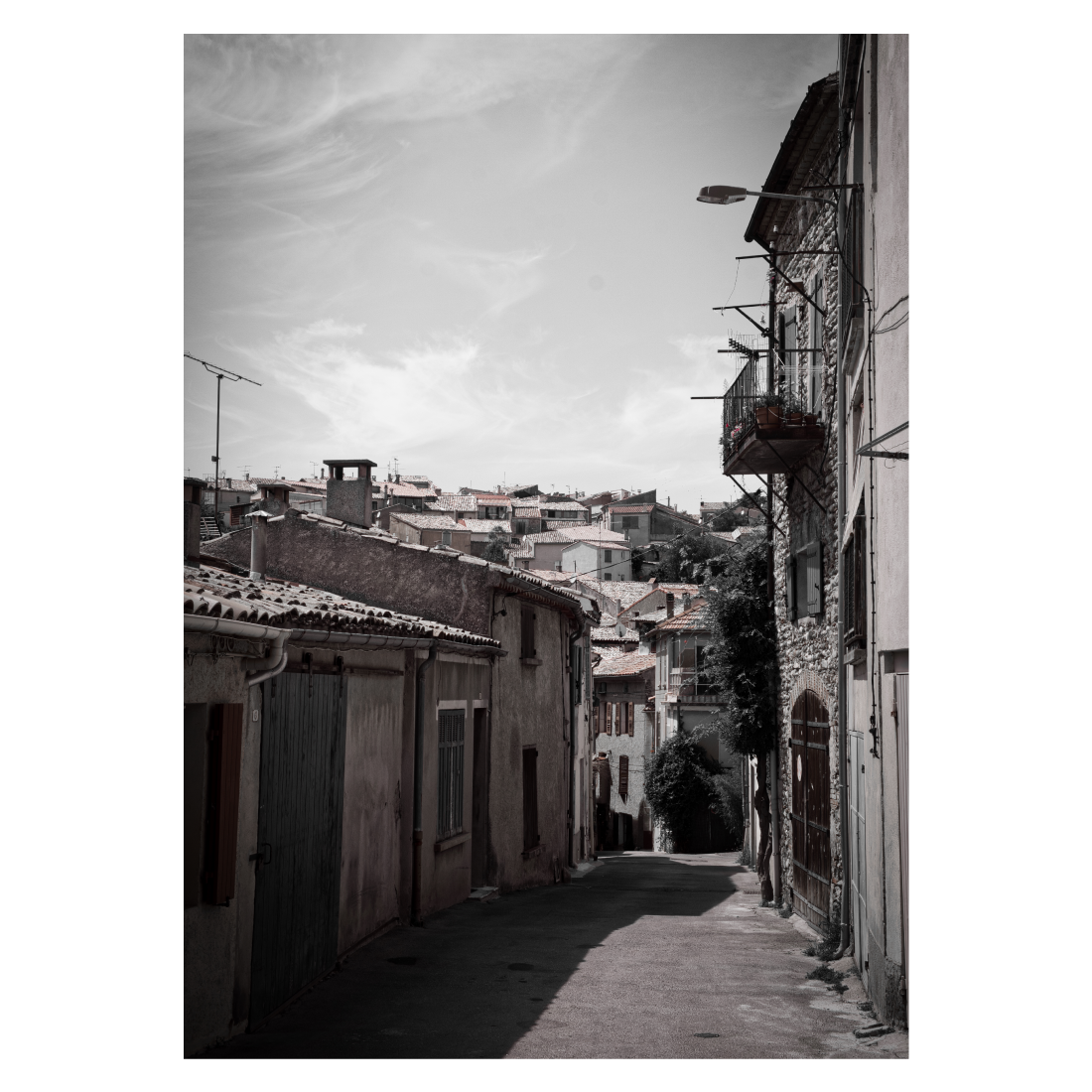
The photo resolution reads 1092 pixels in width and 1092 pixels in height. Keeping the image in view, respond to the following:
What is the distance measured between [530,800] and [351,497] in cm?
632

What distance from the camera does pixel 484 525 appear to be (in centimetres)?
8250

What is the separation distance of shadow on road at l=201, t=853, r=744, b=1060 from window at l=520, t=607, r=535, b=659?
4.04 meters

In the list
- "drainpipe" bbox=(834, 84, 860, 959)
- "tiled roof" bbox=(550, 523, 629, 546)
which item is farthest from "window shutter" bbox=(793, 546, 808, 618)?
"tiled roof" bbox=(550, 523, 629, 546)

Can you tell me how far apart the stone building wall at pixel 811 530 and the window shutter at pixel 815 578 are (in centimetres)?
11

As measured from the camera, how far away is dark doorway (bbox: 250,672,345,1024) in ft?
24.0

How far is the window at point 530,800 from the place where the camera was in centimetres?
1750

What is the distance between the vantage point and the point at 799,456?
45.4ft

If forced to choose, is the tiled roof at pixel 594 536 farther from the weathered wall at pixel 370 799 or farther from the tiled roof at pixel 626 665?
the weathered wall at pixel 370 799

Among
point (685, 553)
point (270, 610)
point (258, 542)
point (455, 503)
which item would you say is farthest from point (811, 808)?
point (455, 503)

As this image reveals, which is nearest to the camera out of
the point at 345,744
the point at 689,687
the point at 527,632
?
the point at 345,744

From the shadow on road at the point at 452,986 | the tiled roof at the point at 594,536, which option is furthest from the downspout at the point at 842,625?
the tiled roof at the point at 594,536

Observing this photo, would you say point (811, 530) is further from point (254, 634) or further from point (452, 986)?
point (254, 634)

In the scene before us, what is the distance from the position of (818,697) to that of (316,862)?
659 cm
